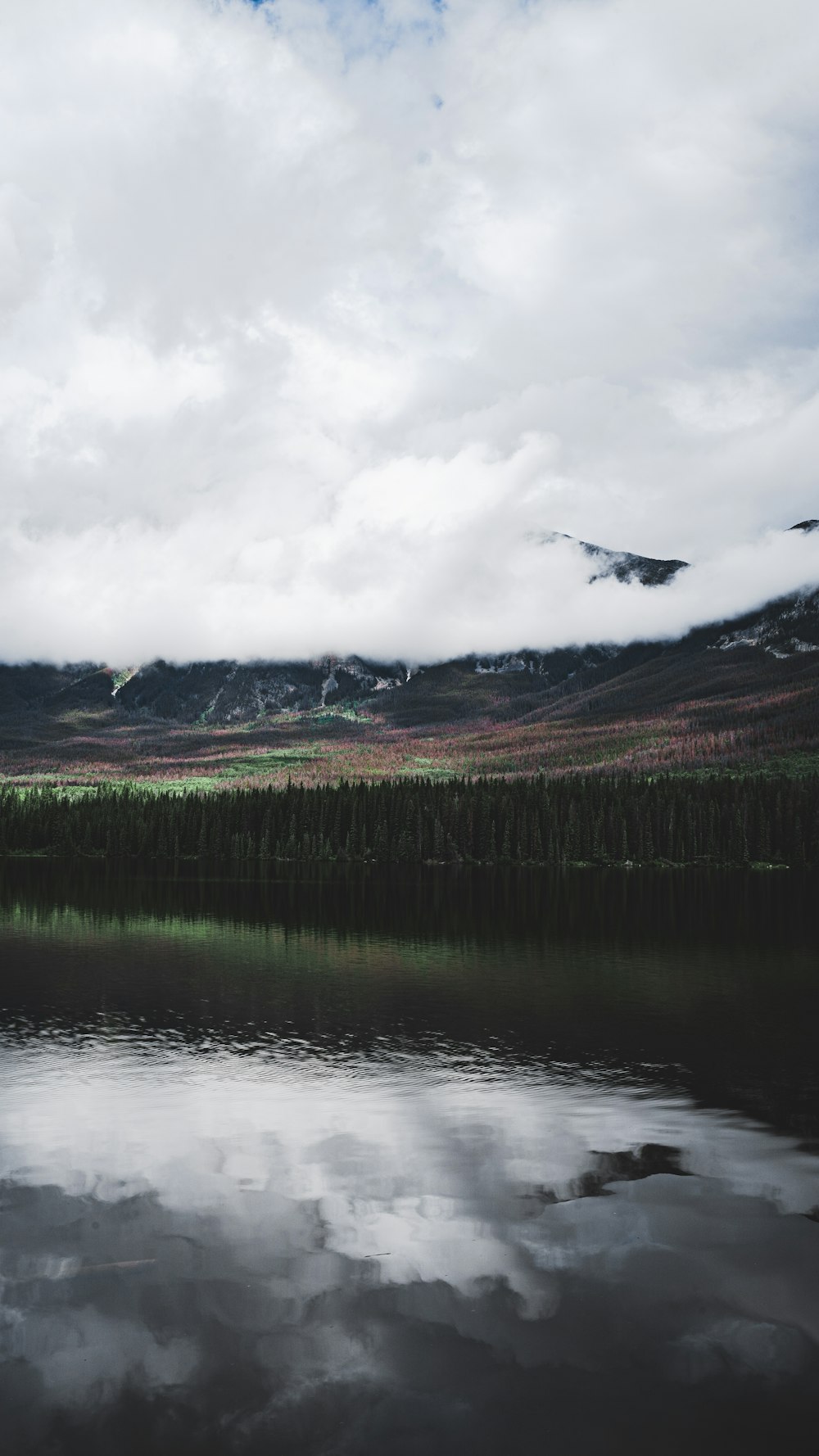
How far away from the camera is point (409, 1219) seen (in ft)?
68.2

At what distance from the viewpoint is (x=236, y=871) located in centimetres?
17188

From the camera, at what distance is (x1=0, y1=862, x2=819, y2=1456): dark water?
14062 millimetres

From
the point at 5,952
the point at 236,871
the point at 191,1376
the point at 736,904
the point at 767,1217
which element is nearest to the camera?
the point at 191,1376

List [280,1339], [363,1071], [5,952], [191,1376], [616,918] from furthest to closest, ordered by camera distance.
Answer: [616,918]
[5,952]
[363,1071]
[280,1339]
[191,1376]

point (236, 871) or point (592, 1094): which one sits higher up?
point (592, 1094)

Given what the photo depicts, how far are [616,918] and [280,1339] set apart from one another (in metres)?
79.5

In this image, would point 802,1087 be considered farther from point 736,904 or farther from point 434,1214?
point 736,904

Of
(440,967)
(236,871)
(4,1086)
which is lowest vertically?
(236,871)

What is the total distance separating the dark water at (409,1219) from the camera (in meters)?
14.1

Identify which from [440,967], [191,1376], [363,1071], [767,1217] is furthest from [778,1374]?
[440,967]

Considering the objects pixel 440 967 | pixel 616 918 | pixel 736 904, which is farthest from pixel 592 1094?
pixel 736 904

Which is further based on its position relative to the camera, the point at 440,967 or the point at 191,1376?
Result: the point at 440,967

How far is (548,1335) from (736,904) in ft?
326

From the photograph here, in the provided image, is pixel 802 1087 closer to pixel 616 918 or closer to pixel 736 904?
pixel 616 918
